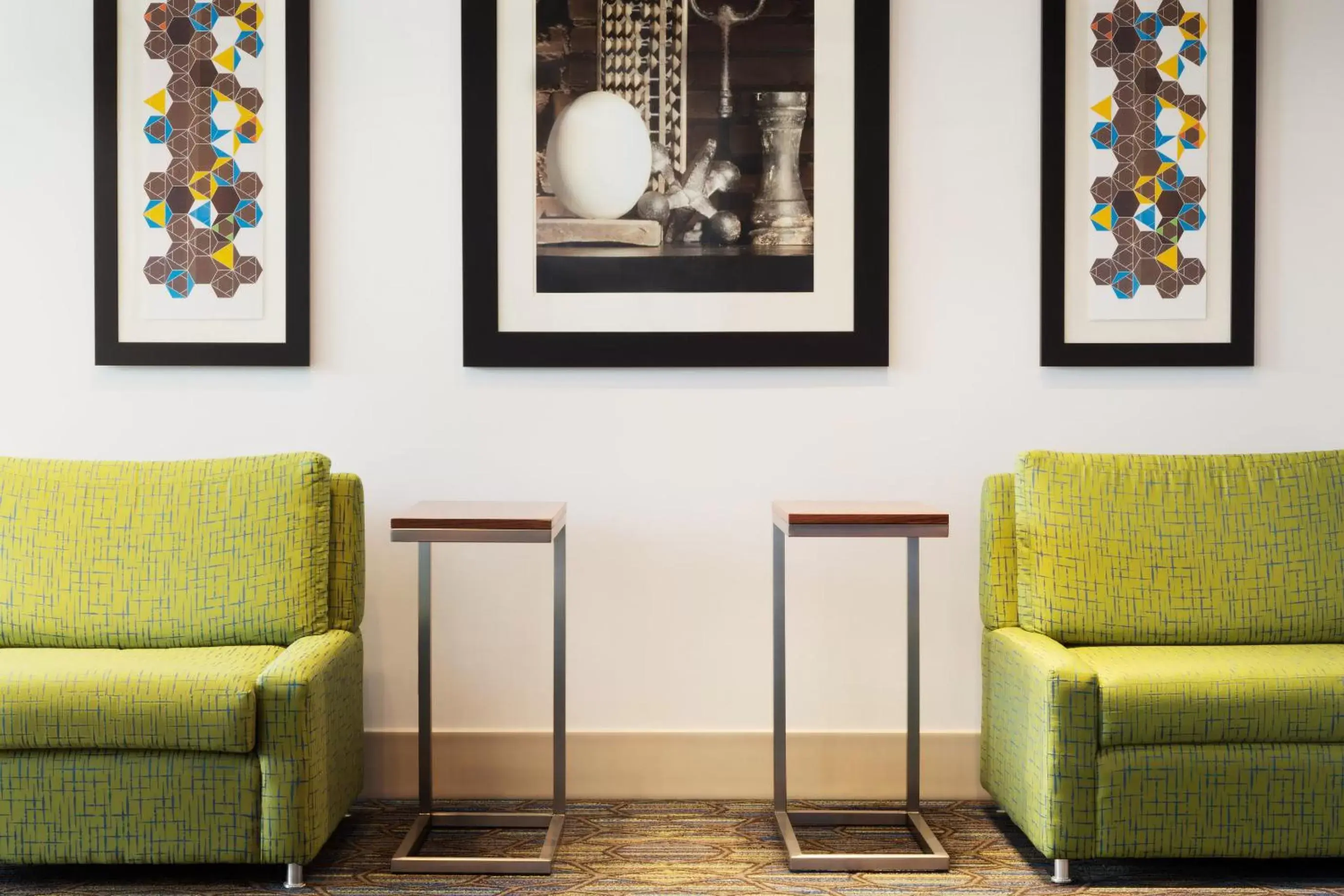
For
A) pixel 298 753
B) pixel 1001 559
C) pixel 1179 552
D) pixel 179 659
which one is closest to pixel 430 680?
pixel 298 753

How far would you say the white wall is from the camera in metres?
2.88

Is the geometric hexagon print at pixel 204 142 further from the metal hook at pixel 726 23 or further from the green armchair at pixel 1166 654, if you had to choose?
the green armchair at pixel 1166 654

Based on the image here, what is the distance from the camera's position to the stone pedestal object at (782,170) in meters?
2.85

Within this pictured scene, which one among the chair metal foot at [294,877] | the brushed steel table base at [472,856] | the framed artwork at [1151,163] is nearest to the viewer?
the chair metal foot at [294,877]

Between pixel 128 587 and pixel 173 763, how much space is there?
532 mm

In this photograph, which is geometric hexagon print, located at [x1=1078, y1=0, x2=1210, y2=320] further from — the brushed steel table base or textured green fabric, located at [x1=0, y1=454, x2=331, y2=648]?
textured green fabric, located at [x1=0, y1=454, x2=331, y2=648]

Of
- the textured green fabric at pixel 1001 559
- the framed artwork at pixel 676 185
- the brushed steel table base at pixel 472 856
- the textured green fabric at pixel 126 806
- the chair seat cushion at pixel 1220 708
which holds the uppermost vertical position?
the framed artwork at pixel 676 185

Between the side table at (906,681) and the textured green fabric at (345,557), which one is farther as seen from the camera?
the textured green fabric at (345,557)

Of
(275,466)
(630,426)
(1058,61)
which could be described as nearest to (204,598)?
(275,466)

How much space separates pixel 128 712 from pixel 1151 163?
285cm

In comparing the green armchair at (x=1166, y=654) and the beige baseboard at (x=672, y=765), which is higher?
the green armchair at (x=1166, y=654)

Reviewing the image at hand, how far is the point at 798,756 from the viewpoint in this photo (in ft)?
9.53

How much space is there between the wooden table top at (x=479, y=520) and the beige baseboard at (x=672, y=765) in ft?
2.55

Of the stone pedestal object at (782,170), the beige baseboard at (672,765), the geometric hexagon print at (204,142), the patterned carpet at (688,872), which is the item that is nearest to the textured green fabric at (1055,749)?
the patterned carpet at (688,872)
